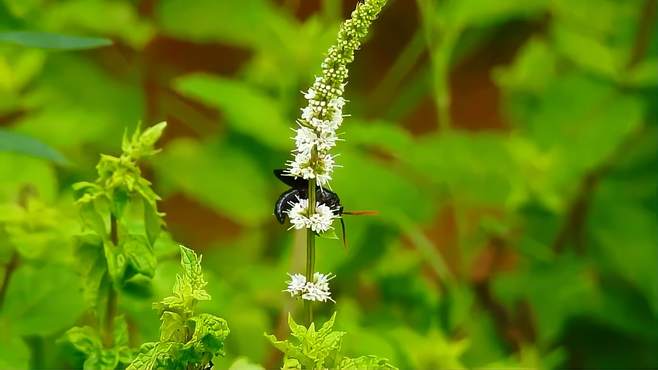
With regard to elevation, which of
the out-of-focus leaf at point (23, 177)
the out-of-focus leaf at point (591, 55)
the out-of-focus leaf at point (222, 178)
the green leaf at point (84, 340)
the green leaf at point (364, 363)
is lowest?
the green leaf at point (364, 363)

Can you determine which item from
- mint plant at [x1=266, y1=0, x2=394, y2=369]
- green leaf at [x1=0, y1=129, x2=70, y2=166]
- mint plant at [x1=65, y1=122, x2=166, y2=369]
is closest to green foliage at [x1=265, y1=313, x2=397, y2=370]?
mint plant at [x1=266, y1=0, x2=394, y2=369]

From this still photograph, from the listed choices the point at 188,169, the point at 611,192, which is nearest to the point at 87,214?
the point at 188,169

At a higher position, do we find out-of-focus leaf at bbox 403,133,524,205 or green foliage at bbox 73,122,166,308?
out-of-focus leaf at bbox 403,133,524,205

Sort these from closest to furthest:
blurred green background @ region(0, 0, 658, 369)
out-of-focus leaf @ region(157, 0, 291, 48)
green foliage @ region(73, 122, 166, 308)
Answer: green foliage @ region(73, 122, 166, 308) < blurred green background @ region(0, 0, 658, 369) < out-of-focus leaf @ region(157, 0, 291, 48)

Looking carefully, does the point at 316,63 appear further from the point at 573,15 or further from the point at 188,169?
the point at 573,15

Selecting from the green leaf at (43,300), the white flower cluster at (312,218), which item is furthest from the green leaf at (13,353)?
the white flower cluster at (312,218)

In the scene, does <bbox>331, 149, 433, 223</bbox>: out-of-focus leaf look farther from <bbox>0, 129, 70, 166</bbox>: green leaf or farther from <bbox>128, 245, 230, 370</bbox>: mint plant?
<bbox>128, 245, 230, 370</bbox>: mint plant

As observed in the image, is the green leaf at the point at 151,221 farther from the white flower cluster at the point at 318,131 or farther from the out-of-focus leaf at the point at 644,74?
the out-of-focus leaf at the point at 644,74
